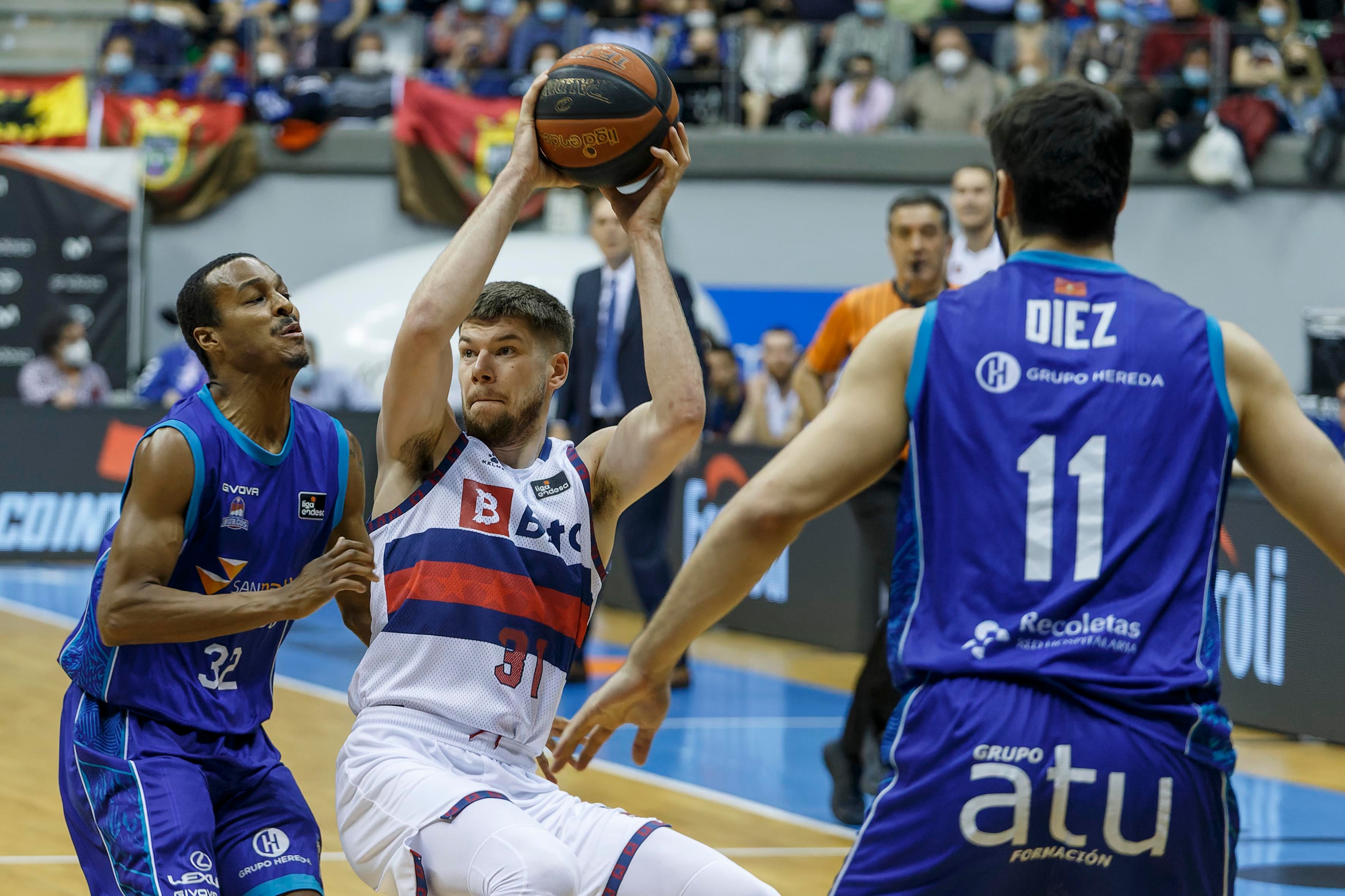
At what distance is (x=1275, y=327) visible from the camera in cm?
1512

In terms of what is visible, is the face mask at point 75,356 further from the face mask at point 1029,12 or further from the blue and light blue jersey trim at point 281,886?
the blue and light blue jersey trim at point 281,886

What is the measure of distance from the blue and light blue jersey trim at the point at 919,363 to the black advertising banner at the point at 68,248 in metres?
14.2

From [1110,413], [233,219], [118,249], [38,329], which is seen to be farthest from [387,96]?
[1110,413]

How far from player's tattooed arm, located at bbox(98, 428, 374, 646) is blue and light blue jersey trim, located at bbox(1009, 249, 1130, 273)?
1.46 metres

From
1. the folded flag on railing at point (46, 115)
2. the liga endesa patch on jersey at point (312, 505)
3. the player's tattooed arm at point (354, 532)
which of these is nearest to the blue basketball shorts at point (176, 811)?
the player's tattooed arm at point (354, 532)

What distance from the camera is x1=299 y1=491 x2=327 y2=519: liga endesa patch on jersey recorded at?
3404 millimetres

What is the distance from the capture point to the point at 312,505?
3424 millimetres

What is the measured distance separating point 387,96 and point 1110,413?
1512 centimetres

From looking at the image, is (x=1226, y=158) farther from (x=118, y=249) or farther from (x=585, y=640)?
(x=118, y=249)

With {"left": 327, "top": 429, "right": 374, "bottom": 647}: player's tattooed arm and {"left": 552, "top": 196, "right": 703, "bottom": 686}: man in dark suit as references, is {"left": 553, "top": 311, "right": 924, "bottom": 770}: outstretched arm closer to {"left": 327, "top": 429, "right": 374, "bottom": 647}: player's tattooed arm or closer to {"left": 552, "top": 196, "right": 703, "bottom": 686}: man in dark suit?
{"left": 327, "top": 429, "right": 374, "bottom": 647}: player's tattooed arm

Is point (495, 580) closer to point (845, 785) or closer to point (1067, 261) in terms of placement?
point (1067, 261)

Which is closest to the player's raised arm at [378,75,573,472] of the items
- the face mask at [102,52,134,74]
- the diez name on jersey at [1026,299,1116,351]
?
the diez name on jersey at [1026,299,1116,351]

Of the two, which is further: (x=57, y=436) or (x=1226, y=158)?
(x=1226, y=158)

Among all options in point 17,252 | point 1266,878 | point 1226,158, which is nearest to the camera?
point 1266,878
